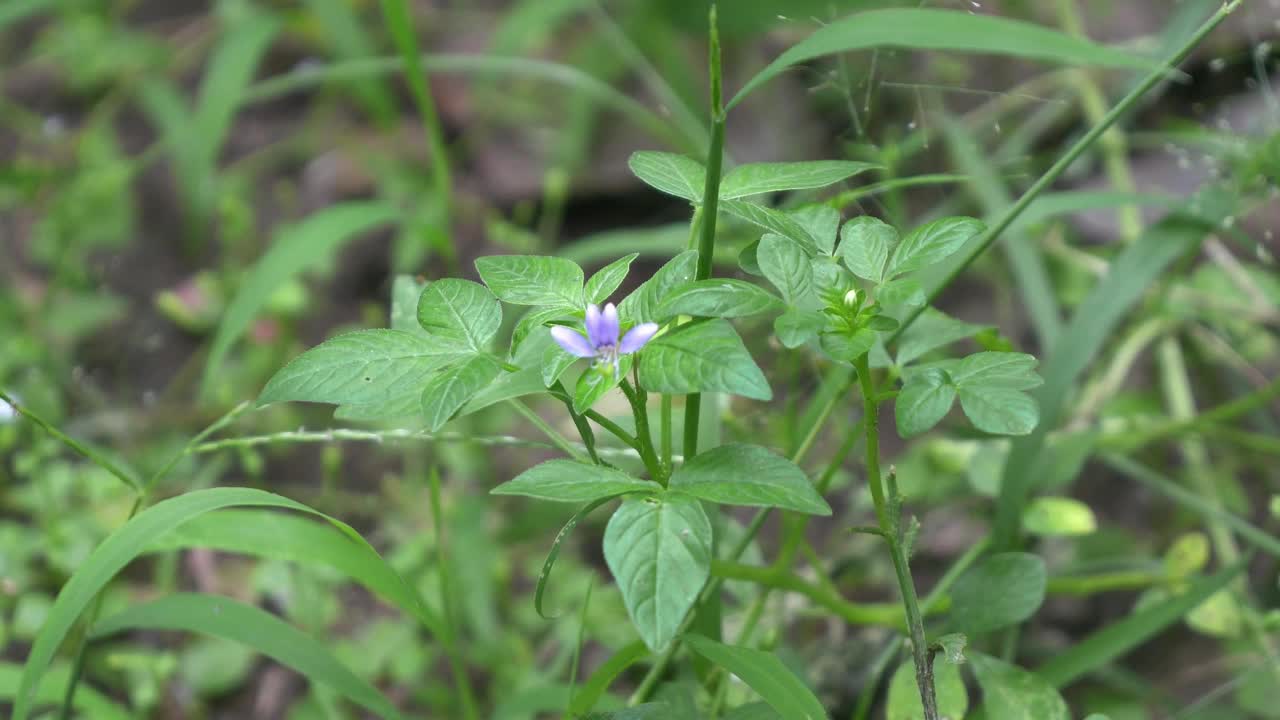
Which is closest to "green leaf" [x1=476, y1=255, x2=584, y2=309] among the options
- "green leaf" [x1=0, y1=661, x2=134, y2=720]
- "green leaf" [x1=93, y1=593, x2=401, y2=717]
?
"green leaf" [x1=93, y1=593, x2=401, y2=717]

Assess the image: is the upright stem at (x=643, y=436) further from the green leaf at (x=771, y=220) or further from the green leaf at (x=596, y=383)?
the green leaf at (x=771, y=220)

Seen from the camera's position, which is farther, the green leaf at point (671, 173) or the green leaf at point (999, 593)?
the green leaf at point (999, 593)

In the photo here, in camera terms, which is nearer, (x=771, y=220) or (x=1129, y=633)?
(x=771, y=220)

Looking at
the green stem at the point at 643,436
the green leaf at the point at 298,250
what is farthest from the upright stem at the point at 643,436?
the green leaf at the point at 298,250

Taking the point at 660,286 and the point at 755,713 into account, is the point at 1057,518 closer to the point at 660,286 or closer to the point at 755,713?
the point at 755,713

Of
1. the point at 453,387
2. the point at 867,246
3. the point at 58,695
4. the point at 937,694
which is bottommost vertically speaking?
the point at 58,695

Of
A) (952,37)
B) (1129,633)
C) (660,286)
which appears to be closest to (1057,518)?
(1129,633)

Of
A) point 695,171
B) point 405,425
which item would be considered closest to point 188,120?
point 405,425
